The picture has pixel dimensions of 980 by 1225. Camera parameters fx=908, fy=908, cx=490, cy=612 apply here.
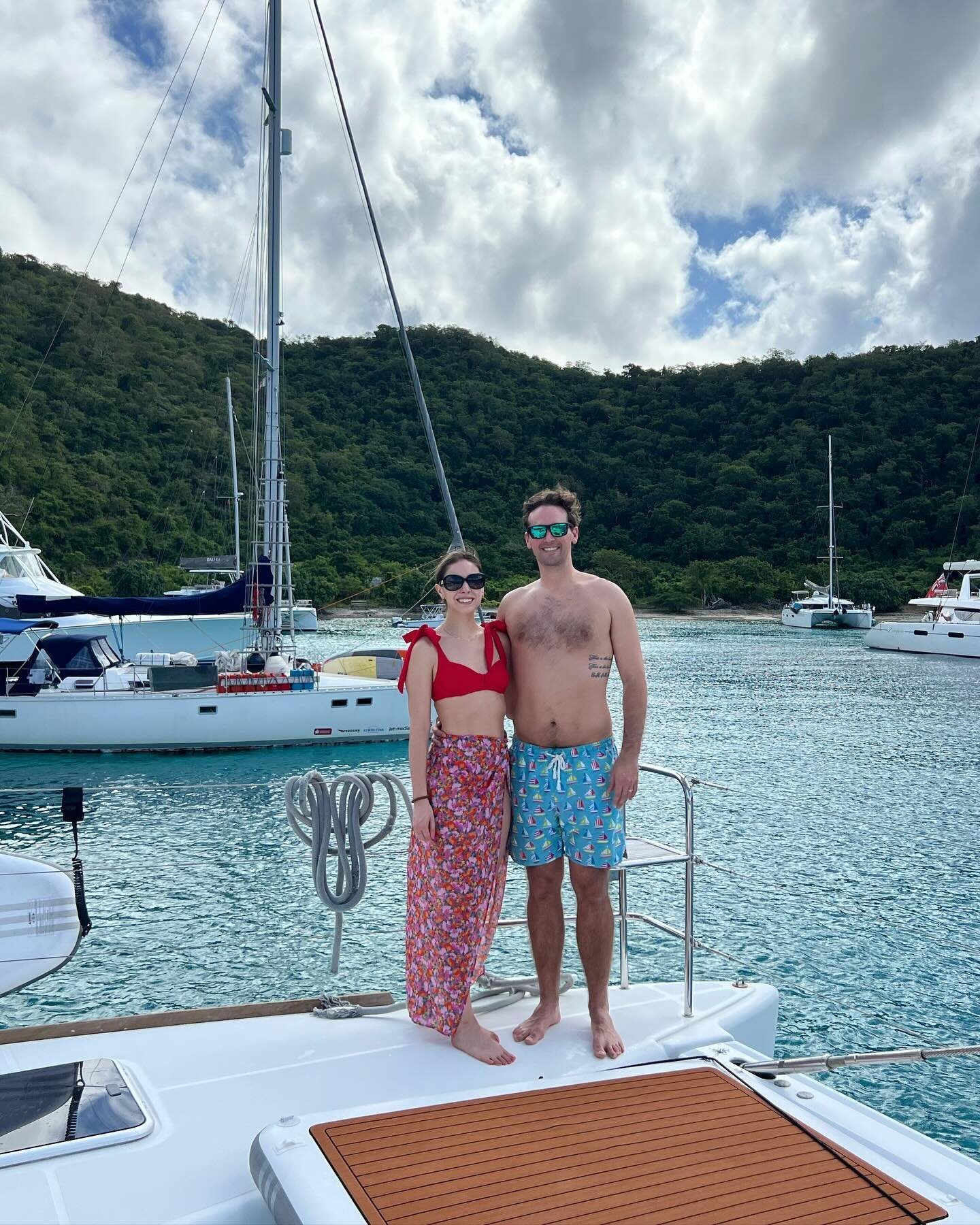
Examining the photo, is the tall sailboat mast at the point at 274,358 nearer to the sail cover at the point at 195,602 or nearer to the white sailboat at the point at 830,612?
the sail cover at the point at 195,602

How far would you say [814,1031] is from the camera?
17.2 feet

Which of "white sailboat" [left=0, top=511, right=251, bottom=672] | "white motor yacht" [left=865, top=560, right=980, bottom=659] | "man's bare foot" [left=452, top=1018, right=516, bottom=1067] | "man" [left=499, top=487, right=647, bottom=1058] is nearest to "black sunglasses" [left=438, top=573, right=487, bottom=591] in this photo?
"man" [left=499, top=487, right=647, bottom=1058]

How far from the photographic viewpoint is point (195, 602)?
13594 millimetres

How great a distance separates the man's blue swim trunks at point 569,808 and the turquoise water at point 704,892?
1.76 meters

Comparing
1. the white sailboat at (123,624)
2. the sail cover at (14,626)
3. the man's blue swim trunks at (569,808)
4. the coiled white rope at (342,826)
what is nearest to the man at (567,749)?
the man's blue swim trunks at (569,808)

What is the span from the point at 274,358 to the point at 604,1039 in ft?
38.4

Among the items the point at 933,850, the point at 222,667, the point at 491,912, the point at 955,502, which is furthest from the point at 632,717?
the point at 955,502

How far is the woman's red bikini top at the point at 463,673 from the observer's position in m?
2.95

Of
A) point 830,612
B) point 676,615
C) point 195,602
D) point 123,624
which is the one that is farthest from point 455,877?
point 676,615

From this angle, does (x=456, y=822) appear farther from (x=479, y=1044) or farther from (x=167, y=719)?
(x=167, y=719)

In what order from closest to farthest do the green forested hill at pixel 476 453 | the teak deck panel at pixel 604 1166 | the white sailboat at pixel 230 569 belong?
the teak deck panel at pixel 604 1166
the white sailboat at pixel 230 569
the green forested hill at pixel 476 453

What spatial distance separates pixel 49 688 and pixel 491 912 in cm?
1225

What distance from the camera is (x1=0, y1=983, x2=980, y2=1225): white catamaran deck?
2.06 m

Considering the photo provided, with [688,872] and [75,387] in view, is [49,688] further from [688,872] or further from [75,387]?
[75,387]
